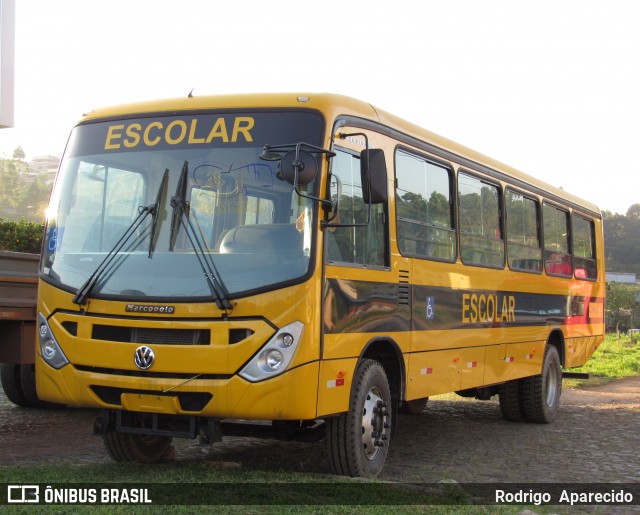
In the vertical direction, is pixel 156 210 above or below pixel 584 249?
below

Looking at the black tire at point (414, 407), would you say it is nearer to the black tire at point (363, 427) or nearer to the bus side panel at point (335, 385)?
the black tire at point (363, 427)

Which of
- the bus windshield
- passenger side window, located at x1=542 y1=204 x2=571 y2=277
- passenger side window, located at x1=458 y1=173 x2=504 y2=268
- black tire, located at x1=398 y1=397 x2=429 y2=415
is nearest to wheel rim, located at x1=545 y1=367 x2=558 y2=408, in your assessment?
passenger side window, located at x1=542 y1=204 x2=571 y2=277

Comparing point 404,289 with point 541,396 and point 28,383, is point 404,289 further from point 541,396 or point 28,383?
point 28,383

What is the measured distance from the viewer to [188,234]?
6828 millimetres

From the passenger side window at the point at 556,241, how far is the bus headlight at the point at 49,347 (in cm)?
766

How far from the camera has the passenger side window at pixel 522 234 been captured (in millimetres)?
11477

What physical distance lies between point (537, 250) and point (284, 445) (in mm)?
4876

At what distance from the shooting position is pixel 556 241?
43.8ft

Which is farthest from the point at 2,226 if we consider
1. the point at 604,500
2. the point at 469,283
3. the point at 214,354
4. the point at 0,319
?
the point at 604,500

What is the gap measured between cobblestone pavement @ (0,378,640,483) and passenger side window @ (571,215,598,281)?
2430 millimetres

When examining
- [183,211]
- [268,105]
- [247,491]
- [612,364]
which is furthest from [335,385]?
[612,364]

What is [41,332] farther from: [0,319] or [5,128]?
[5,128]

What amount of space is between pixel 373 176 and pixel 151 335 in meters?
2.07

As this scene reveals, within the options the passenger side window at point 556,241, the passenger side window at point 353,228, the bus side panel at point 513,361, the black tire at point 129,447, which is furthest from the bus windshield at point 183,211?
the passenger side window at point 556,241
